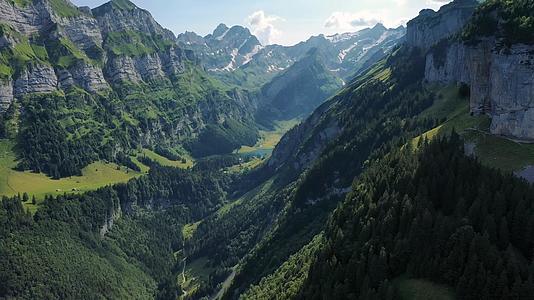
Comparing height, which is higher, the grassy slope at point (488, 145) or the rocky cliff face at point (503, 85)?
the rocky cliff face at point (503, 85)

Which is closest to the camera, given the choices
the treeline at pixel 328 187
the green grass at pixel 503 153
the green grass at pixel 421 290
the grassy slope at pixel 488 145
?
the green grass at pixel 421 290

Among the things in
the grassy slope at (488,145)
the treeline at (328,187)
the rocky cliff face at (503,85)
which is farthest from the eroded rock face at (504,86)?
the treeline at (328,187)

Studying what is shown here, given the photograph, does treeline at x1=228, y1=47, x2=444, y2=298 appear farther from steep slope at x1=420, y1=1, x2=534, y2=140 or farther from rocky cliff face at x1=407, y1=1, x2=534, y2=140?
steep slope at x1=420, y1=1, x2=534, y2=140

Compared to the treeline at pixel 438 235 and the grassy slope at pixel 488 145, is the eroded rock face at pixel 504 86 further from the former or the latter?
the treeline at pixel 438 235

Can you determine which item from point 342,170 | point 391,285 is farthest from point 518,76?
point 342,170

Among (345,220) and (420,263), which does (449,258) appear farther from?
(345,220)

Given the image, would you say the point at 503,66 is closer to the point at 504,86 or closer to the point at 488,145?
the point at 504,86
